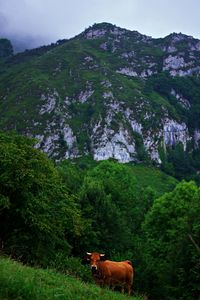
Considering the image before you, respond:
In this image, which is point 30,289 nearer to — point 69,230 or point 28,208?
point 28,208

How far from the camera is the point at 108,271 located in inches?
862

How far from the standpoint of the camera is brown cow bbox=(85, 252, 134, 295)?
21536 mm

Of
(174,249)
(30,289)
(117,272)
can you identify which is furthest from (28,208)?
(30,289)

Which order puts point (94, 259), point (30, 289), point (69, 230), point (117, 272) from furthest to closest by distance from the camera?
point (69, 230) → point (117, 272) → point (94, 259) → point (30, 289)

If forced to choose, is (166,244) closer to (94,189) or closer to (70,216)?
(94,189)

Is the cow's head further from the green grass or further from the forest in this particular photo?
the green grass

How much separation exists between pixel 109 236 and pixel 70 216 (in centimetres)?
881

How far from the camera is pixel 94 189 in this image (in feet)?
167

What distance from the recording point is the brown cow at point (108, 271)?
21.5m

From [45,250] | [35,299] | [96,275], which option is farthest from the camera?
[45,250]

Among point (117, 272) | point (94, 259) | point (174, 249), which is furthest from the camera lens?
point (174, 249)

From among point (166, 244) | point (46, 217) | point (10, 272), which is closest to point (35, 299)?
point (10, 272)

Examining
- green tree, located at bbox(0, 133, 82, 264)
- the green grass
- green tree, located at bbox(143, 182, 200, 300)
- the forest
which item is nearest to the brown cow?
the forest

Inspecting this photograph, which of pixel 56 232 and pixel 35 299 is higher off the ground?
pixel 56 232
